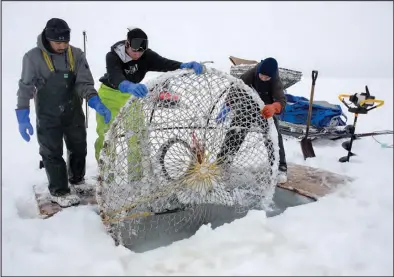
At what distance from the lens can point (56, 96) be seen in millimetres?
2631

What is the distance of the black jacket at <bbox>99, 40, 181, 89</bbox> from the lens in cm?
263

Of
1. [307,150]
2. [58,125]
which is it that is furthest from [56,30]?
[307,150]

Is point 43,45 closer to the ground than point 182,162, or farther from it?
farther from it

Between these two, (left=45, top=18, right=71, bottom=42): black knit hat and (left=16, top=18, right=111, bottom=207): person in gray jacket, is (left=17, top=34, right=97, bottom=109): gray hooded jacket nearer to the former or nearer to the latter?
(left=16, top=18, right=111, bottom=207): person in gray jacket

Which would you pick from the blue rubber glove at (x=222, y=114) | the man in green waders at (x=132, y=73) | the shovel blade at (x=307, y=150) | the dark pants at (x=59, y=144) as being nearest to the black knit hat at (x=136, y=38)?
the man in green waders at (x=132, y=73)

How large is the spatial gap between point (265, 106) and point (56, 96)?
5.26ft

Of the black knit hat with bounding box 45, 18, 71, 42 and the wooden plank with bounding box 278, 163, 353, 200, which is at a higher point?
the black knit hat with bounding box 45, 18, 71, 42

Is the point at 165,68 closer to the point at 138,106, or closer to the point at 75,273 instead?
the point at 138,106

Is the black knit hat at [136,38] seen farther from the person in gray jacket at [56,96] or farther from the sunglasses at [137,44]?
the person in gray jacket at [56,96]

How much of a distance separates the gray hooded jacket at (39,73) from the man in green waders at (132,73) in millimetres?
200

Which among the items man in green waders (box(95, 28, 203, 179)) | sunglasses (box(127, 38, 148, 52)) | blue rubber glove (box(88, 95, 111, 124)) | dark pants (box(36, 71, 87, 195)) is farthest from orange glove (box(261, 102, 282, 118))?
dark pants (box(36, 71, 87, 195))

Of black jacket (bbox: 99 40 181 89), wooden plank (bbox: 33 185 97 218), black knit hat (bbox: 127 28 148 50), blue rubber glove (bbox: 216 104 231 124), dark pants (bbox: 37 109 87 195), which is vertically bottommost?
wooden plank (bbox: 33 185 97 218)

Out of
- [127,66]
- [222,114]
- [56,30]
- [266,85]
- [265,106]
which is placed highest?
[56,30]

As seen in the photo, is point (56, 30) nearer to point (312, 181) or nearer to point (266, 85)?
point (266, 85)
